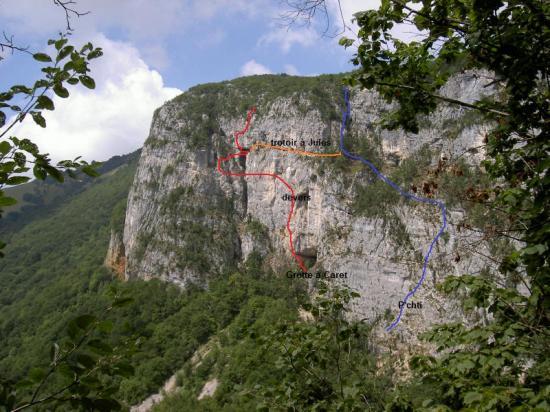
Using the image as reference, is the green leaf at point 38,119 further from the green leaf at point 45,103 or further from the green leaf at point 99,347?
the green leaf at point 99,347

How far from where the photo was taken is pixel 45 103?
6.28 feet

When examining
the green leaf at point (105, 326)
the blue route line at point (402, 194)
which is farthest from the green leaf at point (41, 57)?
the blue route line at point (402, 194)

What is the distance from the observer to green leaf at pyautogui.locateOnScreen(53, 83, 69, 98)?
77.8 inches

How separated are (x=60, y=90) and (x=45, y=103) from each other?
0.12m

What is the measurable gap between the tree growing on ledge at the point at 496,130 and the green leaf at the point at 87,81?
6.14 ft

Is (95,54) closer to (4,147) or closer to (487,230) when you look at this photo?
(4,147)

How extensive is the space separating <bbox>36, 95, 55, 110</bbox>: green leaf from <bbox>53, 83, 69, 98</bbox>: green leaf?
0.08 meters

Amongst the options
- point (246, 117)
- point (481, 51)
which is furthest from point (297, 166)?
point (481, 51)

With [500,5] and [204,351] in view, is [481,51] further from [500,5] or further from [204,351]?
[204,351]

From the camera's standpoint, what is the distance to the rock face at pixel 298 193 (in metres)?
49.3

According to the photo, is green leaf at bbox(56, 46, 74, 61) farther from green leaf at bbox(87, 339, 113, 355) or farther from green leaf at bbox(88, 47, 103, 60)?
green leaf at bbox(87, 339, 113, 355)

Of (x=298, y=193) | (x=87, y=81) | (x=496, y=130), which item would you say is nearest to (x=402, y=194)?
(x=298, y=193)

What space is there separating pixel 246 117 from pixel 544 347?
2742 inches

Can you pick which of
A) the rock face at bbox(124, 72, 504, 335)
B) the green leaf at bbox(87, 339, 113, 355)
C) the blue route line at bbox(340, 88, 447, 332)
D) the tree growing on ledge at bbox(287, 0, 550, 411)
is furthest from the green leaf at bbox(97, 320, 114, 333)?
the rock face at bbox(124, 72, 504, 335)
